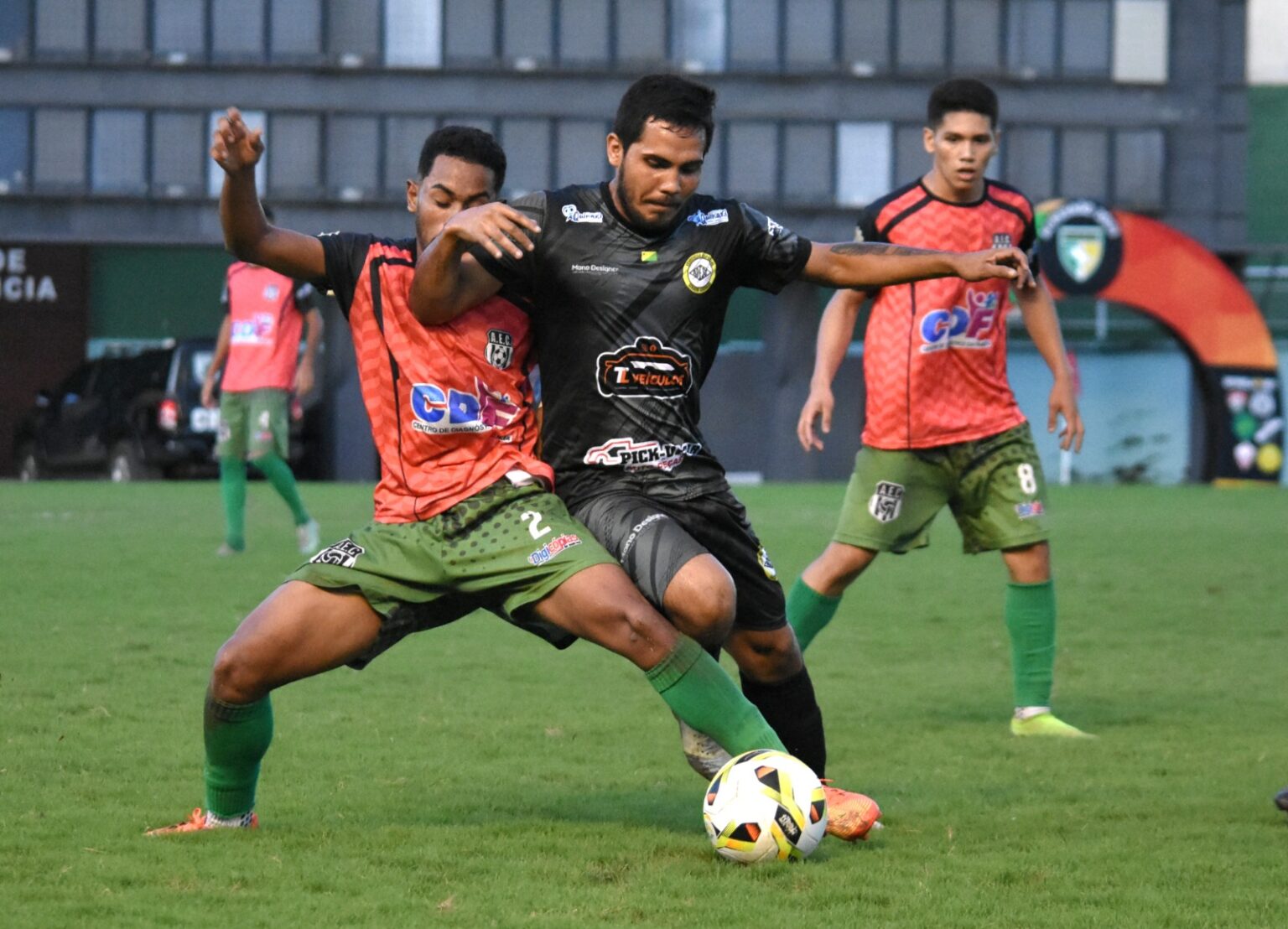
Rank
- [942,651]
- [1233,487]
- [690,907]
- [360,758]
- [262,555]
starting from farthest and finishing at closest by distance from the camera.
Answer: [1233,487] → [262,555] → [942,651] → [360,758] → [690,907]

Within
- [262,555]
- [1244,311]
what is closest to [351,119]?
[1244,311]

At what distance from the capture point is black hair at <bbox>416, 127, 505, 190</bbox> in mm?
5672

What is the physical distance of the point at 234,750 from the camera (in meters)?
5.39

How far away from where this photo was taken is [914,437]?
7809 millimetres

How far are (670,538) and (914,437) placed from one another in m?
2.70

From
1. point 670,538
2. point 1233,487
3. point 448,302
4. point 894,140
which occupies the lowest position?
point 1233,487

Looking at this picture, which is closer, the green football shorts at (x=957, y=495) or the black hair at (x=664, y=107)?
the black hair at (x=664, y=107)

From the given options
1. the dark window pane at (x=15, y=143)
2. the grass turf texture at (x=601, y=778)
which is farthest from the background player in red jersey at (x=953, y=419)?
the dark window pane at (x=15, y=143)

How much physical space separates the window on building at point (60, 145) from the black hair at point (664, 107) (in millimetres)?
38917

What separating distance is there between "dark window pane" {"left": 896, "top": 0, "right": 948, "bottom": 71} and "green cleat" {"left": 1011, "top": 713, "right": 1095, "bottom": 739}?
3749 centimetres

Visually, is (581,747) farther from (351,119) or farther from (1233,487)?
(351,119)

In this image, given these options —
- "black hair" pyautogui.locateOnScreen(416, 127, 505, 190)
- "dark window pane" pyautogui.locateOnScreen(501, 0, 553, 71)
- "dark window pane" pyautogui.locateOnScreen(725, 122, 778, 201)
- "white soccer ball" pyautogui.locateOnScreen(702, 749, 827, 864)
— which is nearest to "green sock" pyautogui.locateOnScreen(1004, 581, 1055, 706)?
"white soccer ball" pyautogui.locateOnScreen(702, 749, 827, 864)

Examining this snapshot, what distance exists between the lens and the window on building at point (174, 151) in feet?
139

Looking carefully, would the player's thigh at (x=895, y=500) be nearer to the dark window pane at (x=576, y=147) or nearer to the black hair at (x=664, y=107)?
the black hair at (x=664, y=107)
